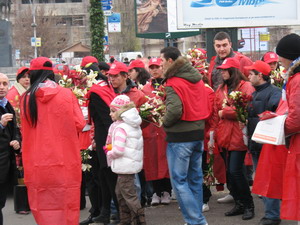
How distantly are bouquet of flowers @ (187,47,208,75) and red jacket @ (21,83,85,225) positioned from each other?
2850mm

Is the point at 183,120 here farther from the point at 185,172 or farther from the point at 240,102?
the point at 240,102

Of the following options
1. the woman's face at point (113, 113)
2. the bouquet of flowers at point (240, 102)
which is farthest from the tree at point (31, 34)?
the bouquet of flowers at point (240, 102)

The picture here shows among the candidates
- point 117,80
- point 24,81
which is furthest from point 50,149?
point 24,81

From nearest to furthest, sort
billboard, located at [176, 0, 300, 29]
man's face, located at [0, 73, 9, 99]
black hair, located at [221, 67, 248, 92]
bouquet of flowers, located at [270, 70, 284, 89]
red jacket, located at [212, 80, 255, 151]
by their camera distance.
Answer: man's face, located at [0, 73, 9, 99] < red jacket, located at [212, 80, 255, 151] < black hair, located at [221, 67, 248, 92] < bouquet of flowers, located at [270, 70, 284, 89] < billboard, located at [176, 0, 300, 29]

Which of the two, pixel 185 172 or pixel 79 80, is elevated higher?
pixel 79 80

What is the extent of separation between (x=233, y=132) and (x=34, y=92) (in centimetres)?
274

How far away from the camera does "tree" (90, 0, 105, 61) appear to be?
55.7 feet

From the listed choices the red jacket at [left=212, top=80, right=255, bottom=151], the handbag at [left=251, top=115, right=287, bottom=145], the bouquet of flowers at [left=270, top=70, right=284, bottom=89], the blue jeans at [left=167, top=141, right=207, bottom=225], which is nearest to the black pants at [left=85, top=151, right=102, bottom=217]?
the blue jeans at [left=167, top=141, right=207, bottom=225]

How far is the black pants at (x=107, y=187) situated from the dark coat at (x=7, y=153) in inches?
50.5

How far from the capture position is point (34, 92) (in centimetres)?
559

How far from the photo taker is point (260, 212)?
7.60 m

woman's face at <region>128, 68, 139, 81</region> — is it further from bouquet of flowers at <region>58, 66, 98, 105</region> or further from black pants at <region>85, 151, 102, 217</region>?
black pants at <region>85, 151, 102, 217</region>

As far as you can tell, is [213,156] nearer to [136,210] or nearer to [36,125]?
[136,210]

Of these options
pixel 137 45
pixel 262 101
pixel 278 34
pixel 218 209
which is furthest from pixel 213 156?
pixel 137 45
